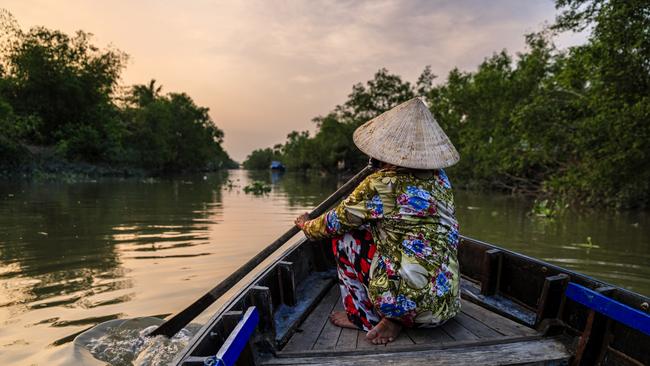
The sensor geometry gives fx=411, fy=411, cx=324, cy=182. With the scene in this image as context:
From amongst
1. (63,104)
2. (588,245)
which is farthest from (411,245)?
(63,104)

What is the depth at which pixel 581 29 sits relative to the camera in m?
10.1

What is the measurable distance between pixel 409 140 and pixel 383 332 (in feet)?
3.16

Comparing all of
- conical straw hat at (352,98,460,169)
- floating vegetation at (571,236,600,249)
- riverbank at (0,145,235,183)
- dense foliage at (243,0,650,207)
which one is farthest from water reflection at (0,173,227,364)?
riverbank at (0,145,235,183)

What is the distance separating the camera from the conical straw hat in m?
1.96

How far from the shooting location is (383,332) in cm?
205

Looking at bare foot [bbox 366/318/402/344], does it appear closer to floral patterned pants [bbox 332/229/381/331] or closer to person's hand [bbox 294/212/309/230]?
floral patterned pants [bbox 332/229/381/331]

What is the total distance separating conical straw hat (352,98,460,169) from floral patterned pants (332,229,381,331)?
0.45 meters

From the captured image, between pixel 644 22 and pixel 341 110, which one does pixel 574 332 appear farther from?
pixel 341 110

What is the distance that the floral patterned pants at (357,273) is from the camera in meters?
2.16

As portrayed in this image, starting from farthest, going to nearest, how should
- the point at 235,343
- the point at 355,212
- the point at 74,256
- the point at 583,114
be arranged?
the point at 583,114 < the point at 74,256 < the point at 355,212 < the point at 235,343

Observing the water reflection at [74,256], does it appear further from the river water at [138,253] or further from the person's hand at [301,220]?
the person's hand at [301,220]

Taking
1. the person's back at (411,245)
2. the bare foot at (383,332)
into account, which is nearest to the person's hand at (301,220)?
the person's back at (411,245)

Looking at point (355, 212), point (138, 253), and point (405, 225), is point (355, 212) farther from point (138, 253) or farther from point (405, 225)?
point (138, 253)

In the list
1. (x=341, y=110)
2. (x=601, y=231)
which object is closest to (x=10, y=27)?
(x=341, y=110)
